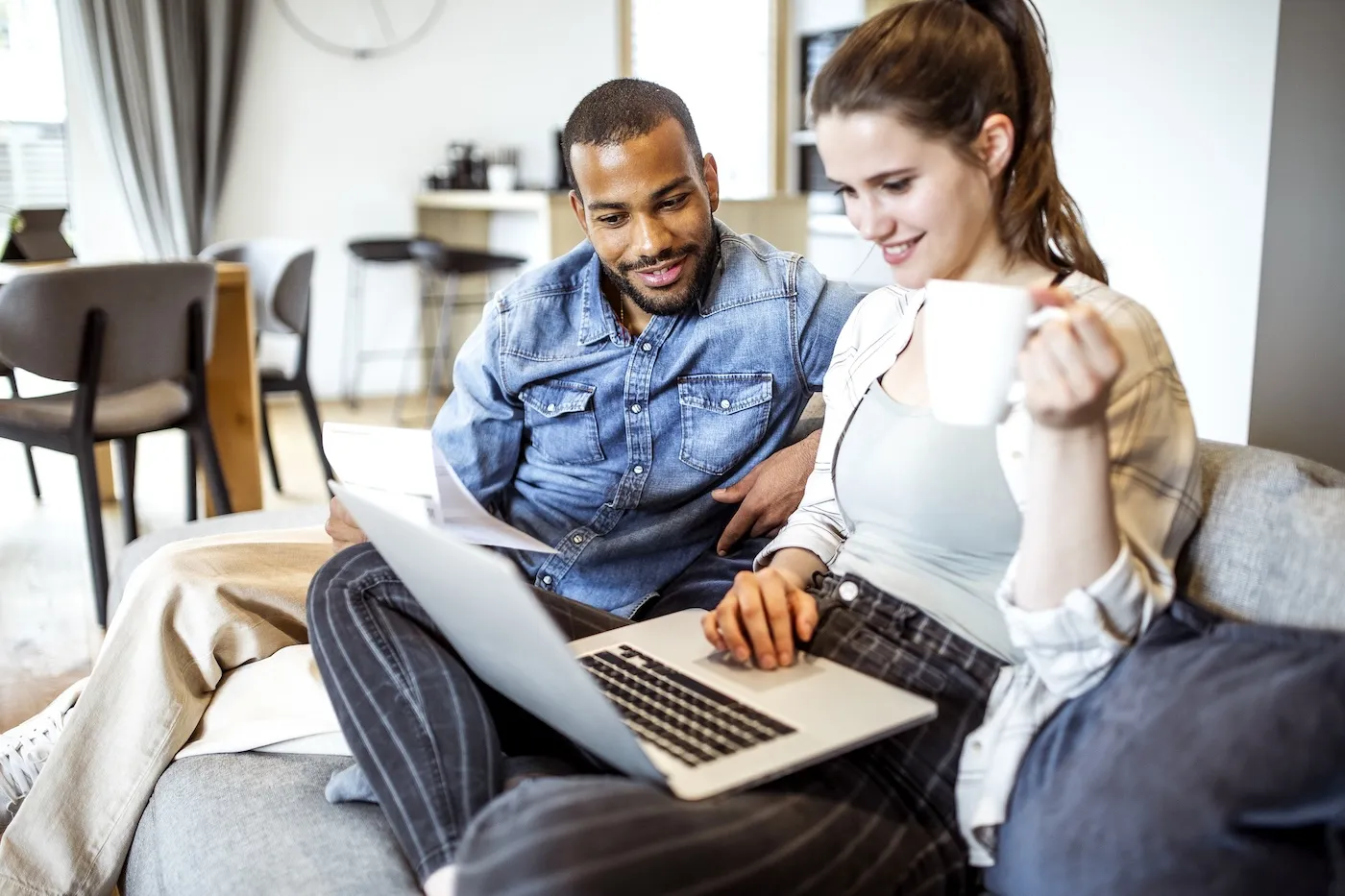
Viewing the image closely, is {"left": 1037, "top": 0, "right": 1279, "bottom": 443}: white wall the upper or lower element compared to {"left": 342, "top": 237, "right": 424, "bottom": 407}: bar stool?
upper

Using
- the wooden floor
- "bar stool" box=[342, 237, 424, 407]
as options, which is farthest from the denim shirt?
"bar stool" box=[342, 237, 424, 407]

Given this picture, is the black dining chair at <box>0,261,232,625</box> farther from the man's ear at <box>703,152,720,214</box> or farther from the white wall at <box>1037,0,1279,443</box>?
the white wall at <box>1037,0,1279,443</box>

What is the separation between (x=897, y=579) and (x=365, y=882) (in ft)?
1.89

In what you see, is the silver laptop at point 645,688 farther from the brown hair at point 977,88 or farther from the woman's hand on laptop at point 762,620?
the brown hair at point 977,88

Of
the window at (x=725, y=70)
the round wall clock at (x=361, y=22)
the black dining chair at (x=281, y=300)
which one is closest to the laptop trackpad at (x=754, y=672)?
the black dining chair at (x=281, y=300)

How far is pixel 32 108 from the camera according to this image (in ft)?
16.8

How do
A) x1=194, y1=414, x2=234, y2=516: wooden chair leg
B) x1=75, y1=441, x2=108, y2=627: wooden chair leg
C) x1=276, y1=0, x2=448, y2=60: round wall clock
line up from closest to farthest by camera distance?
x1=75, y1=441, x2=108, y2=627: wooden chair leg < x1=194, y1=414, x2=234, y2=516: wooden chair leg < x1=276, y1=0, x2=448, y2=60: round wall clock

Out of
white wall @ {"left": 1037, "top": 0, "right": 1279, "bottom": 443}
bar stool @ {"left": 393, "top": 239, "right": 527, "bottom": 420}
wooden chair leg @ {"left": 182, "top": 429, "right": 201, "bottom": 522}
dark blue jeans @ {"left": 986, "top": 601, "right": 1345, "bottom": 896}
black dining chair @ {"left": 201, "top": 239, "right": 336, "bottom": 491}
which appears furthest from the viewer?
bar stool @ {"left": 393, "top": 239, "right": 527, "bottom": 420}

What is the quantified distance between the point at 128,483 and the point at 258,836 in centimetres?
204

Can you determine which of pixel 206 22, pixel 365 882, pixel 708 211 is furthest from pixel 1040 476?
pixel 206 22

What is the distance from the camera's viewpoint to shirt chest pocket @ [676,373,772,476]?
5.50 ft

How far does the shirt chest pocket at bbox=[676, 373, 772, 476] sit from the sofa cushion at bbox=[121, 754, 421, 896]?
0.61m

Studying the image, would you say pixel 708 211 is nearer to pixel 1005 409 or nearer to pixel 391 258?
pixel 1005 409

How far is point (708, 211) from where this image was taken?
168 centimetres
